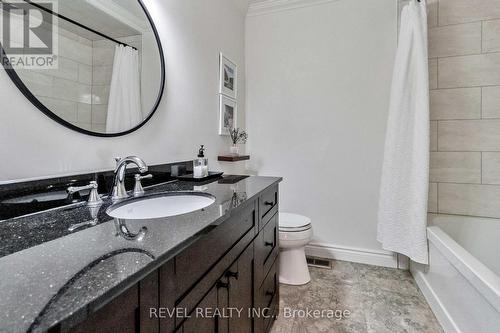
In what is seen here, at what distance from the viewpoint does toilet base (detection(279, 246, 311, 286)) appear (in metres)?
1.92

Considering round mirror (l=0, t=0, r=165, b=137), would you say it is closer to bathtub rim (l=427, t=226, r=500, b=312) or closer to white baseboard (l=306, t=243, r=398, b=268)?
bathtub rim (l=427, t=226, r=500, b=312)

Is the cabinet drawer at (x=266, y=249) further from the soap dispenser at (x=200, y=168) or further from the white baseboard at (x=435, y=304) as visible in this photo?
the white baseboard at (x=435, y=304)

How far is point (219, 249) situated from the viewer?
789mm

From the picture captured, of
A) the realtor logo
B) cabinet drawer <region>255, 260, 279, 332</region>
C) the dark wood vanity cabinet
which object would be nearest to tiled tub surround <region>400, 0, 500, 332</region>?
cabinet drawer <region>255, 260, 279, 332</region>

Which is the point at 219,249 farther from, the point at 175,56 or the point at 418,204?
the point at 418,204

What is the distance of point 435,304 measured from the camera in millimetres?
1595

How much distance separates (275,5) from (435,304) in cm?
272

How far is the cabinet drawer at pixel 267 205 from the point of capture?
1.22m

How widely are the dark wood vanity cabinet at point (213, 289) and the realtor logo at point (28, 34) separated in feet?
2.58

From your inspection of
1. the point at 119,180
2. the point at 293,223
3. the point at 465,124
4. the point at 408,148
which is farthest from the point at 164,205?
the point at 465,124

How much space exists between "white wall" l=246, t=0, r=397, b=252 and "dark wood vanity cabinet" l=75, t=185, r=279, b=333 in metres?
1.09

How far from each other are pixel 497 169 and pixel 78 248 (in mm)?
2704

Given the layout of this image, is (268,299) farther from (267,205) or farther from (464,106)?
(464,106)

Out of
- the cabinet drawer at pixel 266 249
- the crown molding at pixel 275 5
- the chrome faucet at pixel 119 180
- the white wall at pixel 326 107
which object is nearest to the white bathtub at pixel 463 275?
the white wall at pixel 326 107
